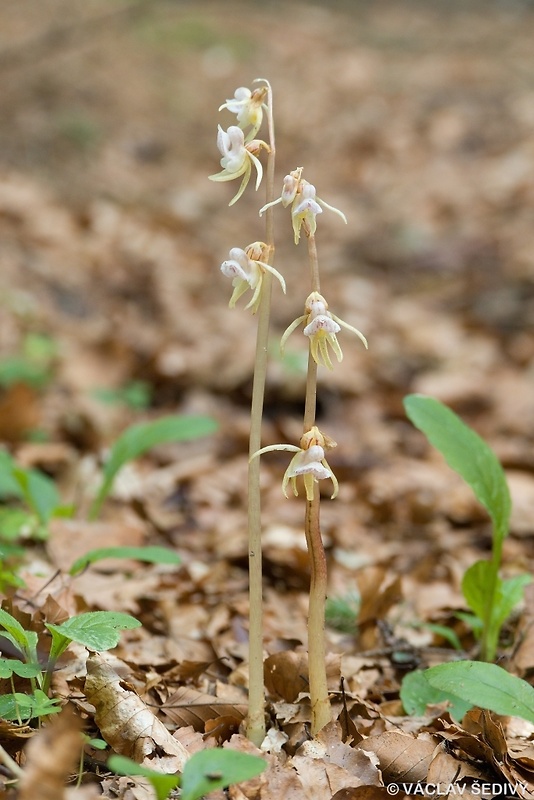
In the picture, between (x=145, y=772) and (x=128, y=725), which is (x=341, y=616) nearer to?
Answer: (x=128, y=725)

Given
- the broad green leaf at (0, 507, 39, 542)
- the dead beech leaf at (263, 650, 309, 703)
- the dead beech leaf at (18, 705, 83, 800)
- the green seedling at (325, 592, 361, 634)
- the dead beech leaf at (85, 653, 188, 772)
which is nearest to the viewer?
the dead beech leaf at (18, 705, 83, 800)

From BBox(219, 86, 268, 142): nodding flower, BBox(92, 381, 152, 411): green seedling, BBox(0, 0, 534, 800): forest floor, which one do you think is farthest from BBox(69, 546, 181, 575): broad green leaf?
BBox(92, 381, 152, 411): green seedling

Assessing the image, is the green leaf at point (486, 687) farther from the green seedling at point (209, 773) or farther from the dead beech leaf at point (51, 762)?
the dead beech leaf at point (51, 762)

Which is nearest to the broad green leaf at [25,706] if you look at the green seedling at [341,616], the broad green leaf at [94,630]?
the broad green leaf at [94,630]

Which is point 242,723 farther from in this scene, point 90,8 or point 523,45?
point 523,45

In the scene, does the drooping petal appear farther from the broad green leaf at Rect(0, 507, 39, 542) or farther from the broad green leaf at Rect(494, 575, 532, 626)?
the broad green leaf at Rect(0, 507, 39, 542)

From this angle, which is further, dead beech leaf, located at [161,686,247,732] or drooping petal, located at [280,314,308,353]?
dead beech leaf, located at [161,686,247,732]
